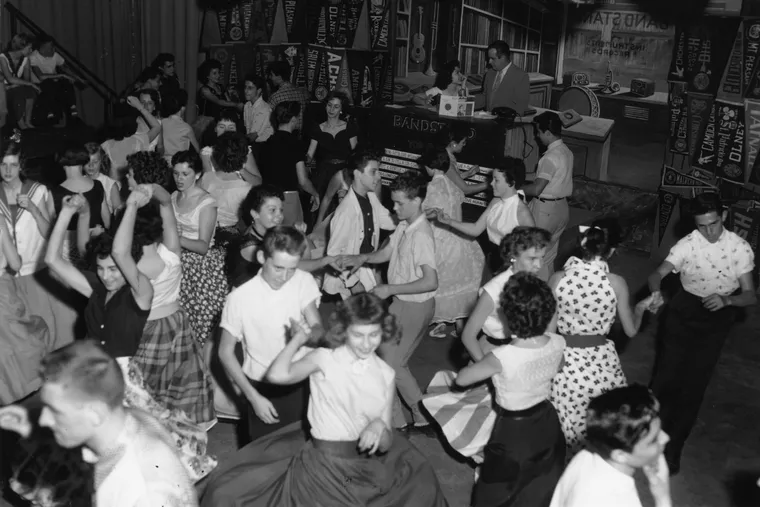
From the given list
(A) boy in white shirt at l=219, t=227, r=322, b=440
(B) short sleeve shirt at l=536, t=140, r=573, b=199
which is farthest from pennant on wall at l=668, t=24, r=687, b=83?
(A) boy in white shirt at l=219, t=227, r=322, b=440

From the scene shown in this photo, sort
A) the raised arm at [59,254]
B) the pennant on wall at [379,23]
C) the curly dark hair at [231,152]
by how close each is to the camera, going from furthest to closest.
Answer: the pennant on wall at [379,23] < the curly dark hair at [231,152] < the raised arm at [59,254]

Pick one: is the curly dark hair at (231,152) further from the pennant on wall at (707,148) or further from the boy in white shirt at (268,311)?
the pennant on wall at (707,148)

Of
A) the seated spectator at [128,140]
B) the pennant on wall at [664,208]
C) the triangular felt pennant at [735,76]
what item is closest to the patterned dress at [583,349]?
the triangular felt pennant at [735,76]

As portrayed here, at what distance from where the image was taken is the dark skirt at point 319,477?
3.54m

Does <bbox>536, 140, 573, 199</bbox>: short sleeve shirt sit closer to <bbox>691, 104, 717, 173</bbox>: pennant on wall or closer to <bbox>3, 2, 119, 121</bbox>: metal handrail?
<bbox>691, 104, 717, 173</bbox>: pennant on wall

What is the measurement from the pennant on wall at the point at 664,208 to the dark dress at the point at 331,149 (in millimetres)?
3121

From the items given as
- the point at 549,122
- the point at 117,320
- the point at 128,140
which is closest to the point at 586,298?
the point at 117,320

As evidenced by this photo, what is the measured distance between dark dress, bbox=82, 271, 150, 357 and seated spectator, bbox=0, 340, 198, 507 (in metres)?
1.54

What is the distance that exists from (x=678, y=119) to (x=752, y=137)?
887 millimetres

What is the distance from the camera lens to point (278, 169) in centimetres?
737

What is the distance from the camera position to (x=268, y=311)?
158 inches

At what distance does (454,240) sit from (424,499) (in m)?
3.38

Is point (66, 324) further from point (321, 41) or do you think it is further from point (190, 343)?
point (321, 41)

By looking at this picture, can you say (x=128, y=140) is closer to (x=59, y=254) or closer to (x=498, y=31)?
(x=59, y=254)
